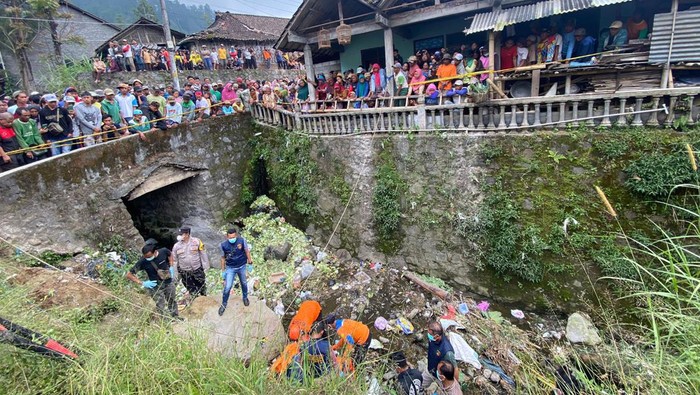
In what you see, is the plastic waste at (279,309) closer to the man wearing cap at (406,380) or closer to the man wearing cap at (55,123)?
the man wearing cap at (406,380)

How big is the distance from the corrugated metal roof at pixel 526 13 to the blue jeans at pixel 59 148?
31.1ft

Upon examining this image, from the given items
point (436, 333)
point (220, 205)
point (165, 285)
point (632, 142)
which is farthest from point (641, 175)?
point (220, 205)

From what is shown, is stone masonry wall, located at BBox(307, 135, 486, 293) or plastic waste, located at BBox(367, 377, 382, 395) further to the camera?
stone masonry wall, located at BBox(307, 135, 486, 293)

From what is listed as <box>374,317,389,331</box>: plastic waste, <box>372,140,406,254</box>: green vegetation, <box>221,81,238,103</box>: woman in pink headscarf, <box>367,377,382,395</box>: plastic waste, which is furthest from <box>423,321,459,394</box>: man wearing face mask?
<box>221,81,238,103</box>: woman in pink headscarf

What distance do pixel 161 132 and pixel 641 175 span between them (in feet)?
35.3

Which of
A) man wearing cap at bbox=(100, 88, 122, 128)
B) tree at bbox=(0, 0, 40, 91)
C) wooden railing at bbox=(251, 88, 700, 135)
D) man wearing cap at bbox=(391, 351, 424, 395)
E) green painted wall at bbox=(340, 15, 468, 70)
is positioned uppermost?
tree at bbox=(0, 0, 40, 91)

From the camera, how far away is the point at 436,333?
5027 millimetres

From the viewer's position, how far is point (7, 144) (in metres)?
7.12

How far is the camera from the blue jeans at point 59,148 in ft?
25.5

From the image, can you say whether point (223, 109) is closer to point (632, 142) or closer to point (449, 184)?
point (449, 184)

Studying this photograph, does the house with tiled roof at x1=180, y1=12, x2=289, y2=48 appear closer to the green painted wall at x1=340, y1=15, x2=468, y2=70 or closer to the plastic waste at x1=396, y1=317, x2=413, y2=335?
the green painted wall at x1=340, y1=15, x2=468, y2=70

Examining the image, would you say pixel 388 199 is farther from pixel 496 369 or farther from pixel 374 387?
pixel 374 387

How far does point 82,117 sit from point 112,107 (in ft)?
2.66

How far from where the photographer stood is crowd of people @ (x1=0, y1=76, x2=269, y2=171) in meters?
7.25
